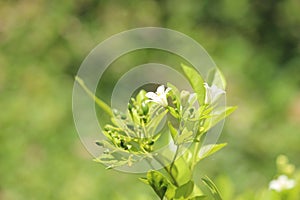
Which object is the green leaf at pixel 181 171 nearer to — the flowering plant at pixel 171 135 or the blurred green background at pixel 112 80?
the flowering plant at pixel 171 135

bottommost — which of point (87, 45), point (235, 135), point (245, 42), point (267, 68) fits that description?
point (235, 135)

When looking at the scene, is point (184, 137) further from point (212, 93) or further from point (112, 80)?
point (112, 80)

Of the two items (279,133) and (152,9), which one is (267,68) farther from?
(152,9)

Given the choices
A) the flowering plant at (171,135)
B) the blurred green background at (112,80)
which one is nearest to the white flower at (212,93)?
the flowering plant at (171,135)

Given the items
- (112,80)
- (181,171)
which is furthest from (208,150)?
(112,80)

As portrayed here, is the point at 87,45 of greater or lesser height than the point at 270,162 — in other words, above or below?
above

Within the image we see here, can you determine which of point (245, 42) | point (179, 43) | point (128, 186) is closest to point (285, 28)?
point (245, 42)
